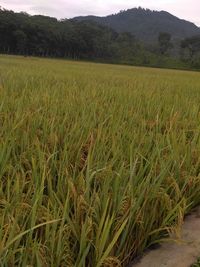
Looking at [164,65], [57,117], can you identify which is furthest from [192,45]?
[57,117]

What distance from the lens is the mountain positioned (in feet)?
525

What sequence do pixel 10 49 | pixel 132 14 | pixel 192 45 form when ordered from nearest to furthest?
pixel 10 49 < pixel 192 45 < pixel 132 14

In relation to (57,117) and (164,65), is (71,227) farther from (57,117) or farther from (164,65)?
(164,65)

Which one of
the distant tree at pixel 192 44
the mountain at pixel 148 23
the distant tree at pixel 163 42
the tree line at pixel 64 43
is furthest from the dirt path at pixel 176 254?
the mountain at pixel 148 23

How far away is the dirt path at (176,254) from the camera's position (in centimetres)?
167

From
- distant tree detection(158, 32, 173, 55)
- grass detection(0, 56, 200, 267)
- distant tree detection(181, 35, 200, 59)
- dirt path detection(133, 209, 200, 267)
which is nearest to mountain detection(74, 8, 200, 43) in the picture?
distant tree detection(158, 32, 173, 55)

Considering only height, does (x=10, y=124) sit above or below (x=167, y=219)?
above

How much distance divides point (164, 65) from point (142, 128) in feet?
172

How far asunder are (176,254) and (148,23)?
570 feet

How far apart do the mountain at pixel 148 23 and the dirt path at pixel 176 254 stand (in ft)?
502

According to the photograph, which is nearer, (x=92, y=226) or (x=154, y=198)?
(x=92, y=226)

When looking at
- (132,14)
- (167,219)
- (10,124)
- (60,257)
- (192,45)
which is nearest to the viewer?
(60,257)

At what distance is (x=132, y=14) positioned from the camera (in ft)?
601

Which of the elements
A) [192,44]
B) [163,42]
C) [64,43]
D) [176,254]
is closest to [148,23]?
[163,42]
